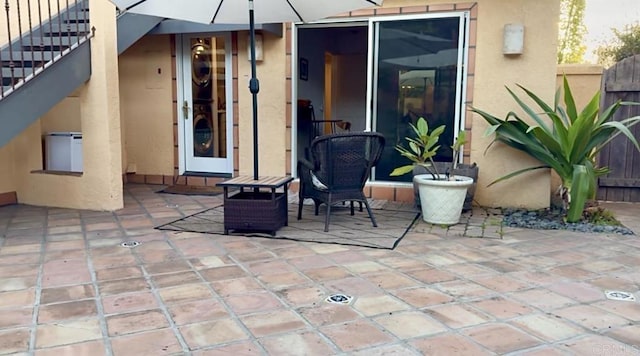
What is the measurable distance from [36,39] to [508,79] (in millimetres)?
4597

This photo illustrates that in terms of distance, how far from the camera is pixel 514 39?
462 centimetres

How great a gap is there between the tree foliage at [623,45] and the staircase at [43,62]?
9221mm

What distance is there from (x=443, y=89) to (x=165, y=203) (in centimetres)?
310

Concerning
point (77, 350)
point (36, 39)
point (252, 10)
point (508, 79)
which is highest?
point (252, 10)

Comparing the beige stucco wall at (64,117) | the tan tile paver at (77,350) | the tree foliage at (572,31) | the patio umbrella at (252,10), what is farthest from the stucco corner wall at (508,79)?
the tree foliage at (572,31)

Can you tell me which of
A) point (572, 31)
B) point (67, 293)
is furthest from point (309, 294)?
point (572, 31)

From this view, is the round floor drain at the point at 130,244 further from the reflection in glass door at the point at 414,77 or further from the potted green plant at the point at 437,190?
the reflection in glass door at the point at 414,77

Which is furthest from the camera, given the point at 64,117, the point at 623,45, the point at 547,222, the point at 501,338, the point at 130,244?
the point at 623,45

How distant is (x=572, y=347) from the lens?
6.60 feet

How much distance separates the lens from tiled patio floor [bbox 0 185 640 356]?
6.73ft

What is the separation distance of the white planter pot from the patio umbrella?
1.48 metres

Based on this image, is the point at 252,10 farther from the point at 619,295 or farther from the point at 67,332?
the point at 619,295

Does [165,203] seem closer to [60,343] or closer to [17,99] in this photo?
[17,99]

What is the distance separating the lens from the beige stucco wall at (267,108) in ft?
17.9
